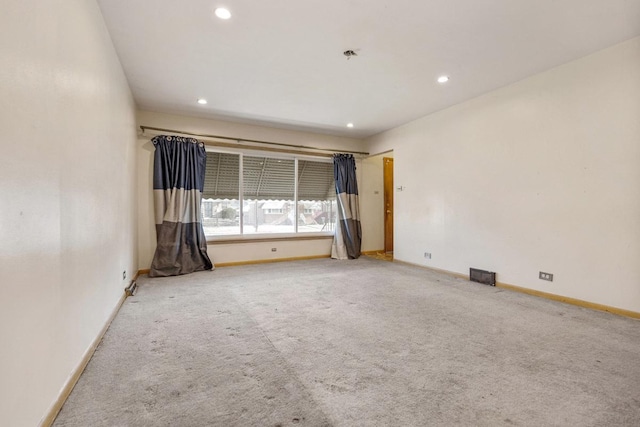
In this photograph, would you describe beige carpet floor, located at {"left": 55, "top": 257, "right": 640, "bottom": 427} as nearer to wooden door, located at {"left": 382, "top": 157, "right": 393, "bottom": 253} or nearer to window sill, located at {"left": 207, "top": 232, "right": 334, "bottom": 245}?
window sill, located at {"left": 207, "top": 232, "right": 334, "bottom": 245}

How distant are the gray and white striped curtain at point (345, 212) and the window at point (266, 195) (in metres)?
0.33

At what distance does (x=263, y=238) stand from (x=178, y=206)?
1.58m

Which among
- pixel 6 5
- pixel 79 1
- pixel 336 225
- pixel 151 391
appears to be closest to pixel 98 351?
pixel 151 391

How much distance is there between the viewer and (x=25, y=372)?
3.78 ft

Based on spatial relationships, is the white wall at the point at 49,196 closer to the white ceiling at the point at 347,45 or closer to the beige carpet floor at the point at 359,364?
the beige carpet floor at the point at 359,364

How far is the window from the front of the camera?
16.9ft

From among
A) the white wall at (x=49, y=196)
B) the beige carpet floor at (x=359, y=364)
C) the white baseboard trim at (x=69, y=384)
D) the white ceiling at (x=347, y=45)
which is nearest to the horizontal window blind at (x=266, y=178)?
the white ceiling at (x=347, y=45)

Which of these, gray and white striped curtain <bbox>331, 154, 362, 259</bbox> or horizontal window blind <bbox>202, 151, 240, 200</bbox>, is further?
gray and white striped curtain <bbox>331, 154, 362, 259</bbox>

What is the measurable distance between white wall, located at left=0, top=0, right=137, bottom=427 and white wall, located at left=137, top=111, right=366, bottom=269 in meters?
2.31

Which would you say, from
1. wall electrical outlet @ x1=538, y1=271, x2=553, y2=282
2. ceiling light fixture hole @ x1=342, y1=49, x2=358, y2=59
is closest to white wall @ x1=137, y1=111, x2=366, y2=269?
ceiling light fixture hole @ x1=342, y1=49, x2=358, y2=59

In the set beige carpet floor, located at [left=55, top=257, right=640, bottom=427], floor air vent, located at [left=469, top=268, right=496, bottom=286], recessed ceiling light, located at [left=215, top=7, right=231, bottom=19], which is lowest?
beige carpet floor, located at [left=55, top=257, right=640, bottom=427]

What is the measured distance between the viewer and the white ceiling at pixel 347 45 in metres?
2.25

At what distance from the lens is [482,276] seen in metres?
3.93

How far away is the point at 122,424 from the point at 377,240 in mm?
5674
